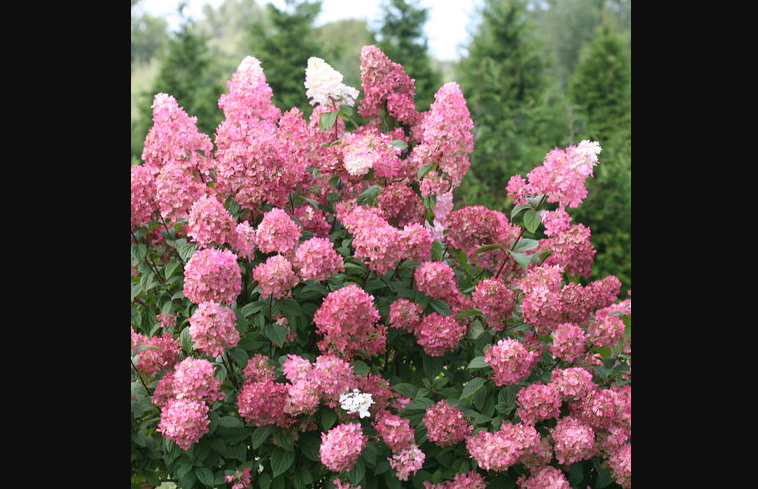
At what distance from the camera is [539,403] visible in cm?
288

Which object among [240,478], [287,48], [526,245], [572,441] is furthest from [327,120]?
[287,48]

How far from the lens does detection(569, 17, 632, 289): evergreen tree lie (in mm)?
9906

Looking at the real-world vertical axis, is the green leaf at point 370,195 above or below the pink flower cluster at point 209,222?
above

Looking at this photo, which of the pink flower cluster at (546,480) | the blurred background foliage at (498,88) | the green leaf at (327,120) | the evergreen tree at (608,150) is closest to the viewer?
the pink flower cluster at (546,480)

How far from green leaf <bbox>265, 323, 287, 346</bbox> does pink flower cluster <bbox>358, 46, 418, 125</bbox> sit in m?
1.30

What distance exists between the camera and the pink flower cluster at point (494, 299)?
9.93ft

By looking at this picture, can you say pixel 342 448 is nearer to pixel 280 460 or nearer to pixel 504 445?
pixel 280 460

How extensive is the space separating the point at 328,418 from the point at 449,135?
4.26ft

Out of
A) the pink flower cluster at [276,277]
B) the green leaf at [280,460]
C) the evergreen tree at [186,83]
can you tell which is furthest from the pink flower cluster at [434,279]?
the evergreen tree at [186,83]

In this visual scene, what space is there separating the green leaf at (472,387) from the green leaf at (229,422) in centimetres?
87

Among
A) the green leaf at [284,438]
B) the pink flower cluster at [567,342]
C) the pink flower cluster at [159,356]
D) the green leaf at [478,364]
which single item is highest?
the pink flower cluster at [567,342]

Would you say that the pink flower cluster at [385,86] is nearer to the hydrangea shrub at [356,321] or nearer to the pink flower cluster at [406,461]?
the hydrangea shrub at [356,321]

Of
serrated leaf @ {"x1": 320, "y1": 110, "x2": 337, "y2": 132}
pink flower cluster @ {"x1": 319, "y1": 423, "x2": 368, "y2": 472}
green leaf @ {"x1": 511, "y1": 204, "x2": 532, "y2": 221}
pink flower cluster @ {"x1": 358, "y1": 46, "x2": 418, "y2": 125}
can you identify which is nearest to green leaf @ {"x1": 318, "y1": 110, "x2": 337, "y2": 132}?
serrated leaf @ {"x1": 320, "y1": 110, "x2": 337, "y2": 132}
